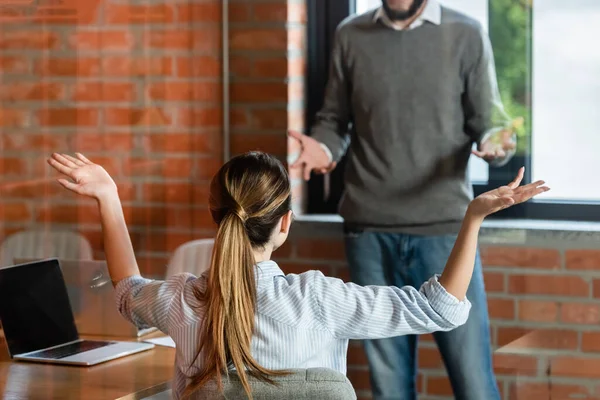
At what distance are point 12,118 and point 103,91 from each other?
47 centimetres

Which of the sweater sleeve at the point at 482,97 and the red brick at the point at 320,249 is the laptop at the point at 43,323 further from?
the sweater sleeve at the point at 482,97

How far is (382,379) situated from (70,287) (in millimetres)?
1084

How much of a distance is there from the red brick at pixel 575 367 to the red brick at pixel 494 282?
281mm

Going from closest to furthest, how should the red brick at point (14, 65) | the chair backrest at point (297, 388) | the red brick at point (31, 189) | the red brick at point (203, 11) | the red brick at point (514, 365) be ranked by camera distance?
the chair backrest at point (297, 388)
the red brick at point (14, 65)
the red brick at point (31, 189)
the red brick at point (514, 365)
the red brick at point (203, 11)

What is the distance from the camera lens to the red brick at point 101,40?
3023 mm

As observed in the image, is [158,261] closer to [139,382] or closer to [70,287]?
[70,287]

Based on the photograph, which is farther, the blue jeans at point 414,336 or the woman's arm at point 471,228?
the blue jeans at point 414,336

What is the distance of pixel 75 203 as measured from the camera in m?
3.05

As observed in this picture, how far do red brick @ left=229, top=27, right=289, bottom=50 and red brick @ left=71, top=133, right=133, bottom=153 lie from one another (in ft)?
1.64

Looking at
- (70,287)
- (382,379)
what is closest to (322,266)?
(382,379)

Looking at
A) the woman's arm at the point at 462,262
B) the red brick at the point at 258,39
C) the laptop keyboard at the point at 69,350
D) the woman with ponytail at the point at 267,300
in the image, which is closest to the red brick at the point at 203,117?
the red brick at the point at 258,39

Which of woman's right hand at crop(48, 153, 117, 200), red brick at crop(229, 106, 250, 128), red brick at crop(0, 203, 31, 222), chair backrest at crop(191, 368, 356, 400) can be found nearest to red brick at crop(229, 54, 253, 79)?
red brick at crop(229, 106, 250, 128)

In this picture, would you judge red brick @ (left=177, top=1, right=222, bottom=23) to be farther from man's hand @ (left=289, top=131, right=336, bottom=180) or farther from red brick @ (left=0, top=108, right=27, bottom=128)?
red brick @ (left=0, top=108, right=27, bottom=128)

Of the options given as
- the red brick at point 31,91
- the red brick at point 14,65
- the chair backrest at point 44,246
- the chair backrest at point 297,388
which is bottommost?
the chair backrest at point 297,388
